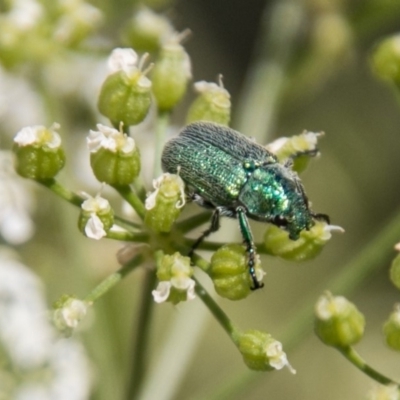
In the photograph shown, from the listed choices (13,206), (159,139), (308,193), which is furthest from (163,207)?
(308,193)

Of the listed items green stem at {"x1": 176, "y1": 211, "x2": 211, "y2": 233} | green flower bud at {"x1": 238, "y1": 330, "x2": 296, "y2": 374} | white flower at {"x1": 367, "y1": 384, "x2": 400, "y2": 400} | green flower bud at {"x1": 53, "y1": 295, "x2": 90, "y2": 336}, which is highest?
green stem at {"x1": 176, "y1": 211, "x2": 211, "y2": 233}

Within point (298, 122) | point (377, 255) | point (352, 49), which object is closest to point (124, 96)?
point (377, 255)

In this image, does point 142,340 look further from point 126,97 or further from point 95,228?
point 126,97

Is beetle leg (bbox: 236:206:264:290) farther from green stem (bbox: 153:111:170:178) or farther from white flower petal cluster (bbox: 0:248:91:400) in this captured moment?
white flower petal cluster (bbox: 0:248:91:400)

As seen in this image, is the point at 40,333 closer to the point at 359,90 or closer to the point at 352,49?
the point at 352,49

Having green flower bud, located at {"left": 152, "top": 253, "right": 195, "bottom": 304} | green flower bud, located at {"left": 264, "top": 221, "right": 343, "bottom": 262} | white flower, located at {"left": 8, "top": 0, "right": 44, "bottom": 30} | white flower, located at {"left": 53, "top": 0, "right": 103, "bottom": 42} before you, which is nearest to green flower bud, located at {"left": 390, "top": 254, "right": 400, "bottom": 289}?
green flower bud, located at {"left": 264, "top": 221, "right": 343, "bottom": 262}

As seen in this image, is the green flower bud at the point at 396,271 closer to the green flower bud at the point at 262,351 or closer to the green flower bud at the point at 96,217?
the green flower bud at the point at 262,351

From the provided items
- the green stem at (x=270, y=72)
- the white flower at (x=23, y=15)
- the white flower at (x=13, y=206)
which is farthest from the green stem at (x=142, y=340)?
the green stem at (x=270, y=72)
